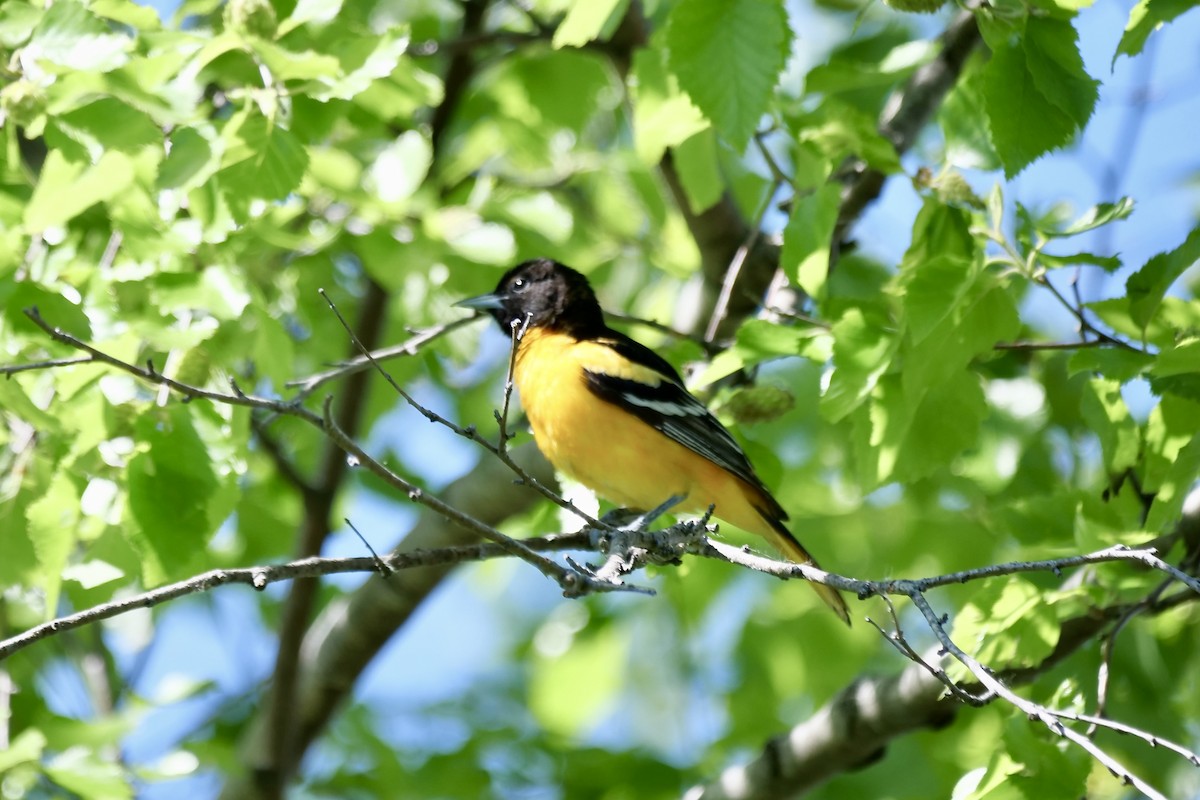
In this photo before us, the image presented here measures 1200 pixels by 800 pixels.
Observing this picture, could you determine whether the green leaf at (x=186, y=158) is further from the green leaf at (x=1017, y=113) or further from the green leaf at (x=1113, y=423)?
the green leaf at (x=1113, y=423)

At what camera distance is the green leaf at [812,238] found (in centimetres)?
382

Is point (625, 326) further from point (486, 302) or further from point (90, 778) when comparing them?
point (90, 778)

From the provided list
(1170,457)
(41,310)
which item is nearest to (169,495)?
(41,310)

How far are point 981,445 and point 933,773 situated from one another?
4.77 feet

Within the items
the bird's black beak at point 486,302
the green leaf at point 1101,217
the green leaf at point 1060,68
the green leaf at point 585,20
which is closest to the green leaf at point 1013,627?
the green leaf at point 1101,217

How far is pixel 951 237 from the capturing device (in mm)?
3799

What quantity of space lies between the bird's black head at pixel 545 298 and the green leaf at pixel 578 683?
2.01 metres

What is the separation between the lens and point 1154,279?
344cm

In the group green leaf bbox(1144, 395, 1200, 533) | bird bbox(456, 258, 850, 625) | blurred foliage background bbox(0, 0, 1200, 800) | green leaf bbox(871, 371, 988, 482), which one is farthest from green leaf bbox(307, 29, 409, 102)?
green leaf bbox(1144, 395, 1200, 533)

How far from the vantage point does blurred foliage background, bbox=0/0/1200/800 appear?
3.57 meters

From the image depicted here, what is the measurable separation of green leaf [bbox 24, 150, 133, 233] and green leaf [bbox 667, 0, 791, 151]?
1695 millimetres

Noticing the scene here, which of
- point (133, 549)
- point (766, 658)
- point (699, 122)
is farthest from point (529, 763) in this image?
point (699, 122)

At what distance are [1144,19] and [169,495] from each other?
293 cm

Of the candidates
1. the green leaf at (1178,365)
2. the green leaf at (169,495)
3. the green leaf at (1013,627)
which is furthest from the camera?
the green leaf at (169,495)
